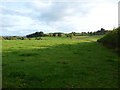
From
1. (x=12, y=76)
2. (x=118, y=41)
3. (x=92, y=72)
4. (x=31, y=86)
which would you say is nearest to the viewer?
(x=31, y=86)

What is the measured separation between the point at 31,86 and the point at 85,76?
3968 mm

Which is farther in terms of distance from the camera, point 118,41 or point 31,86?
point 118,41

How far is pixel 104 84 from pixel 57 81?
114 inches

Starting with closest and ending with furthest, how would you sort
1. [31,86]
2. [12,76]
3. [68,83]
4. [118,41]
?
1. [31,86]
2. [68,83]
3. [12,76]
4. [118,41]

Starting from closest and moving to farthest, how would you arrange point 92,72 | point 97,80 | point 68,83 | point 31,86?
point 31,86 < point 68,83 < point 97,80 < point 92,72

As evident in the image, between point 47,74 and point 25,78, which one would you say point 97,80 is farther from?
point 25,78

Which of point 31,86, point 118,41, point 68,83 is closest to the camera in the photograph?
point 31,86

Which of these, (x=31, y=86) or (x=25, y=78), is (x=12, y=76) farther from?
(x=31, y=86)

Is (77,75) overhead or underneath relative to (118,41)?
underneath

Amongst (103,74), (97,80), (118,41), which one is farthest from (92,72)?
(118,41)

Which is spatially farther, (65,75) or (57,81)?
(65,75)

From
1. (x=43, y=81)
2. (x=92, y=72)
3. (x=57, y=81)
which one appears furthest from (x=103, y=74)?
(x=43, y=81)

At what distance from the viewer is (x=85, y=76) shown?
32.6 ft

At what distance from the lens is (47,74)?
1012 centimetres
